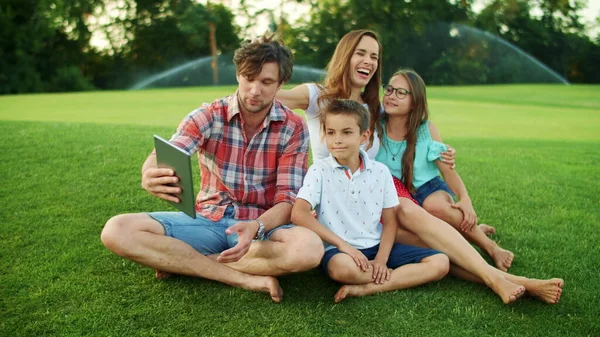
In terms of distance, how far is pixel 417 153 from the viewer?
3766 millimetres

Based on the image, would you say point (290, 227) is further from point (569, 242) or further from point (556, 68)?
point (556, 68)

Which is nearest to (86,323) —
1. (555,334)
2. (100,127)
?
(555,334)

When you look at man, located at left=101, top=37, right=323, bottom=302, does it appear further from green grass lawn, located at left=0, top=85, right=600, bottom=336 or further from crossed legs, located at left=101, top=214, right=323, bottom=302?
green grass lawn, located at left=0, top=85, right=600, bottom=336

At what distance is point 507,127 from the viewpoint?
10852 millimetres

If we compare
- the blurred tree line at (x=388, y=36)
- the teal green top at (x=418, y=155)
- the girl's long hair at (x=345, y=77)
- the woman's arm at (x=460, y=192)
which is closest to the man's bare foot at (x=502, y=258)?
the woman's arm at (x=460, y=192)

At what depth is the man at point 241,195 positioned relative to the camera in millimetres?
2898

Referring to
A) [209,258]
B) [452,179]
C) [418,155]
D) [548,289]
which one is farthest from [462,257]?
[209,258]

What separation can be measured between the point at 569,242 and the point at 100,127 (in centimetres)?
582

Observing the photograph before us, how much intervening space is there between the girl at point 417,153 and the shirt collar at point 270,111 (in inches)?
34.5

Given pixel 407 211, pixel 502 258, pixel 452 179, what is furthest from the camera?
pixel 452 179

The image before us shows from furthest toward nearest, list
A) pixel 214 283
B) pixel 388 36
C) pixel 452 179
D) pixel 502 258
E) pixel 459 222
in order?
pixel 388 36 → pixel 452 179 → pixel 459 222 → pixel 502 258 → pixel 214 283

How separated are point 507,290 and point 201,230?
164cm

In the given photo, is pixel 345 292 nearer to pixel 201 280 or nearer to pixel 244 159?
pixel 201 280

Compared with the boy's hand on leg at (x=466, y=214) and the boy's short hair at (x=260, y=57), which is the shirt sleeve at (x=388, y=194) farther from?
the boy's short hair at (x=260, y=57)
